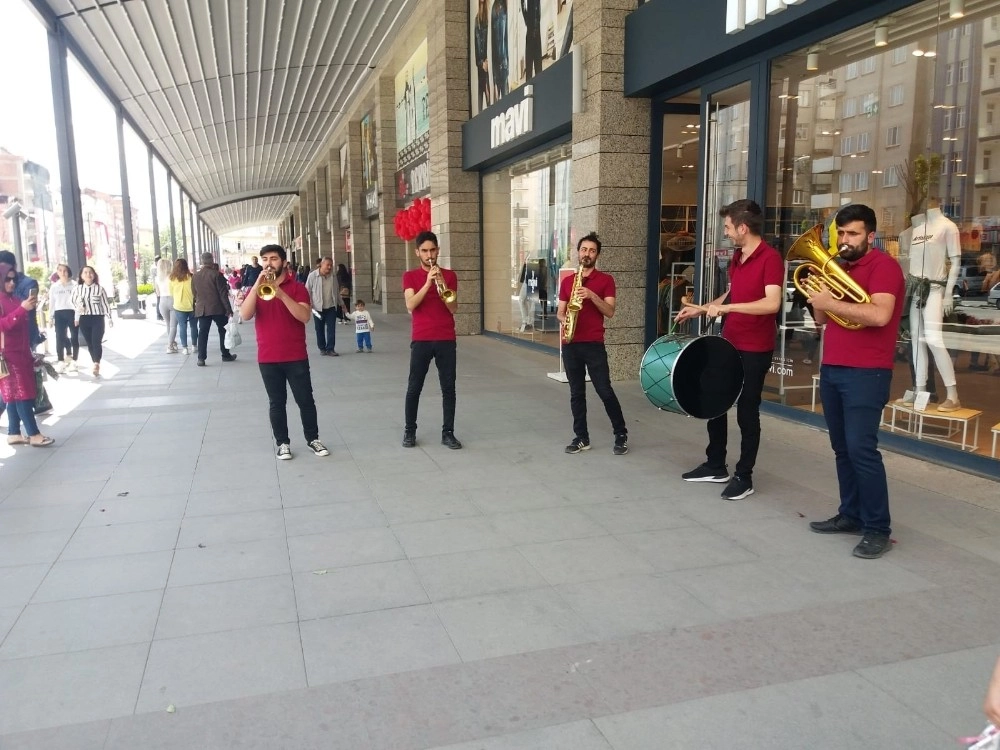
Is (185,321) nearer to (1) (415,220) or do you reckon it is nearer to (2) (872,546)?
(1) (415,220)

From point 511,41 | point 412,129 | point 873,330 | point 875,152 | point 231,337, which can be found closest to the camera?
point 873,330

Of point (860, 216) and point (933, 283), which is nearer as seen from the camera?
point (860, 216)

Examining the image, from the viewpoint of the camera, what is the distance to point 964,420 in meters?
5.46

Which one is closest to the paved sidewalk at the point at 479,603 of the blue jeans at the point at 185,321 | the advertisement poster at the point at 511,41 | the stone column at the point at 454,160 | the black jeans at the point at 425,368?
the black jeans at the point at 425,368

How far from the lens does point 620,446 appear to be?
602 cm

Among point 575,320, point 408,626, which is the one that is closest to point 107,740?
point 408,626

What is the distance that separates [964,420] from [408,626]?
4.49 metres

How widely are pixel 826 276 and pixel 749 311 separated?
2.36 feet

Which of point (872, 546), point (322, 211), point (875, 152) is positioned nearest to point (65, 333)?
point (875, 152)

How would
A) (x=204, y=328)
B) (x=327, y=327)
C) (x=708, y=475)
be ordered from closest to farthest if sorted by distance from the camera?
1. (x=708, y=475)
2. (x=204, y=328)
3. (x=327, y=327)

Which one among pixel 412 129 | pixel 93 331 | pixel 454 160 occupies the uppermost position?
pixel 412 129

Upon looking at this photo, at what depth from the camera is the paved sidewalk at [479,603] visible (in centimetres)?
254

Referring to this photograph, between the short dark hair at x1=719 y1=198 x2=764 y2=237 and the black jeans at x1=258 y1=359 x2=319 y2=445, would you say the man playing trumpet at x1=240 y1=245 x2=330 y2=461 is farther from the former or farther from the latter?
the short dark hair at x1=719 y1=198 x2=764 y2=237

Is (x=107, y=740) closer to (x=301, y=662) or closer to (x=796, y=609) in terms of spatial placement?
(x=301, y=662)
